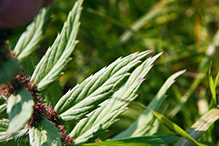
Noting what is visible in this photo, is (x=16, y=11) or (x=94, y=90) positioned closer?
(x=16, y=11)

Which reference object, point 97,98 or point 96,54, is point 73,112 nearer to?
point 97,98

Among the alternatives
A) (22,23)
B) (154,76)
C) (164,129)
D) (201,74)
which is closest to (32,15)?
(22,23)

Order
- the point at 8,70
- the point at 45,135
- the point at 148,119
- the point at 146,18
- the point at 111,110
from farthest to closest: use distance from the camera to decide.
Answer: the point at 146,18 → the point at 148,119 → the point at 111,110 → the point at 45,135 → the point at 8,70

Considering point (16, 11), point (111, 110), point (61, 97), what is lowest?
point (111, 110)

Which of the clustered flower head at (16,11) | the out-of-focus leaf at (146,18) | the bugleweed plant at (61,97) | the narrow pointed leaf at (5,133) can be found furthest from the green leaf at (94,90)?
the out-of-focus leaf at (146,18)

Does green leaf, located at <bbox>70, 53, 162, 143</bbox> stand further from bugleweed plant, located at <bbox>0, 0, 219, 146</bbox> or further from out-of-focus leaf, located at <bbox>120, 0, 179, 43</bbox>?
out-of-focus leaf, located at <bbox>120, 0, 179, 43</bbox>

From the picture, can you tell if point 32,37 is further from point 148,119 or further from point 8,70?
point 148,119

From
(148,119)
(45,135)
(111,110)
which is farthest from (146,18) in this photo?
(45,135)

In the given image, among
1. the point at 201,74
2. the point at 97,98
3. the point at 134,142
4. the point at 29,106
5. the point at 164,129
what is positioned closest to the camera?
the point at 29,106
